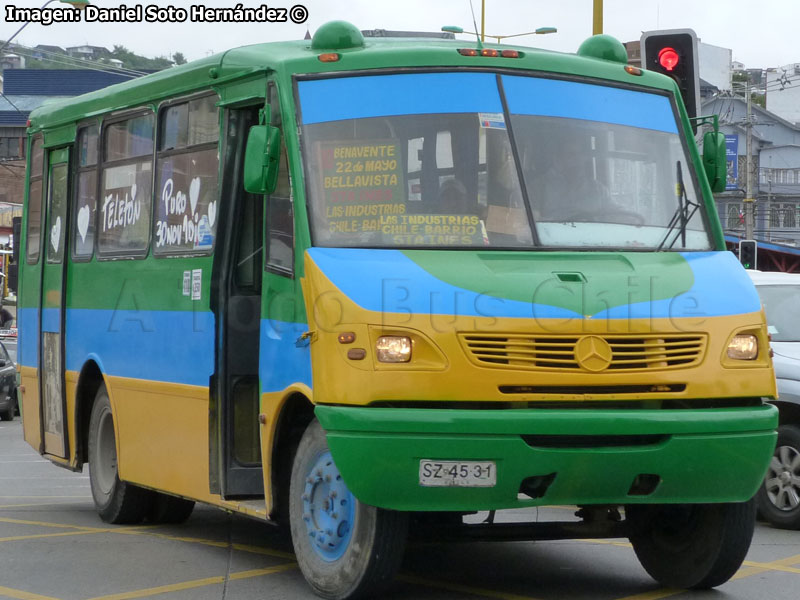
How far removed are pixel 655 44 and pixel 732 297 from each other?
6.55m

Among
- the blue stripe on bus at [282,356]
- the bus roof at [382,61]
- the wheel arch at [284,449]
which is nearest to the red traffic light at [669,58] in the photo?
the bus roof at [382,61]

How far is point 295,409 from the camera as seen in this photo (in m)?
7.61

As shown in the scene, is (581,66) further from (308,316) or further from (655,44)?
(655,44)

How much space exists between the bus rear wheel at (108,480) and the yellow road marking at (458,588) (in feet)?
10.3

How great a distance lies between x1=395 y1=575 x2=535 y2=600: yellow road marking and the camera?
7484 millimetres

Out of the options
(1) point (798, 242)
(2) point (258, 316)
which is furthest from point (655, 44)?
(1) point (798, 242)

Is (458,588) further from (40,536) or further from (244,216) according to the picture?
(40,536)

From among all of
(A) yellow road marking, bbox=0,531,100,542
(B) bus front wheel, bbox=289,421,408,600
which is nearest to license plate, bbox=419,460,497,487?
(B) bus front wheel, bbox=289,421,408,600

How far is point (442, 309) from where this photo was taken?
6.64 meters

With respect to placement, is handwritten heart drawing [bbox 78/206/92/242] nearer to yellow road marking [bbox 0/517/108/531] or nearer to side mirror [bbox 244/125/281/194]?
yellow road marking [bbox 0/517/108/531]

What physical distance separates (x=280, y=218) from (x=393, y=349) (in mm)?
1399

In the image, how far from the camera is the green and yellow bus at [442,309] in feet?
21.7

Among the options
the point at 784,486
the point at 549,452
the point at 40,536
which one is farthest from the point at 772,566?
the point at 40,536

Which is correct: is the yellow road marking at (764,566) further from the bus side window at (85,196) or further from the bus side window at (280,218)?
the bus side window at (85,196)
